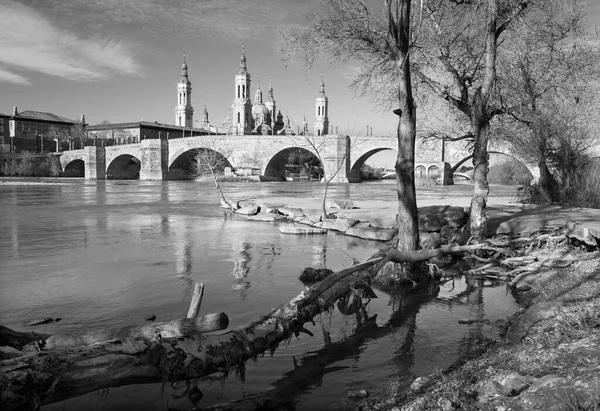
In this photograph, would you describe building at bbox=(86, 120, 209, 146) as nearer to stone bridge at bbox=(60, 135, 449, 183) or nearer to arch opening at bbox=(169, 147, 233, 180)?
stone bridge at bbox=(60, 135, 449, 183)

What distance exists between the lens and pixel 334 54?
912cm

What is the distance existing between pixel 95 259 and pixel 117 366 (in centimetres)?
771

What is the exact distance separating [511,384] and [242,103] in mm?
121205

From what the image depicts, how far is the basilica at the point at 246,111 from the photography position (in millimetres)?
120375

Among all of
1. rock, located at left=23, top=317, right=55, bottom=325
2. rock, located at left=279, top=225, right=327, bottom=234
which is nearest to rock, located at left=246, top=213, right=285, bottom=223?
rock, located at left=279, top=225, right=327, bottom=234

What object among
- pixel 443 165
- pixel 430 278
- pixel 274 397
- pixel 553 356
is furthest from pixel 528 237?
pixel 443 165

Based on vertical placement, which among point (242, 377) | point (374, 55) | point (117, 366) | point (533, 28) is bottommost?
point (242, 377)

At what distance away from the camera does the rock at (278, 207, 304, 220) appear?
18.6 metres

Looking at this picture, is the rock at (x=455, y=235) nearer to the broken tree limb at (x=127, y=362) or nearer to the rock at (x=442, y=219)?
the rock at (x=442, y=219)

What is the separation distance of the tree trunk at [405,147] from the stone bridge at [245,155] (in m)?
49.3

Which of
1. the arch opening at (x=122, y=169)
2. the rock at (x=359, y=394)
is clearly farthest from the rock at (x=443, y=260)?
the arch opening at (x=122, y=169)

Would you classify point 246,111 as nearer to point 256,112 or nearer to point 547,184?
point 256,112

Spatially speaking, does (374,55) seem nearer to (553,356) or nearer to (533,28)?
(533,28)

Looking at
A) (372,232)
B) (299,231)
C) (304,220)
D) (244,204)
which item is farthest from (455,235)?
(244,204)
